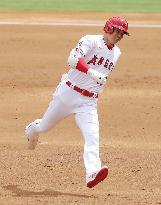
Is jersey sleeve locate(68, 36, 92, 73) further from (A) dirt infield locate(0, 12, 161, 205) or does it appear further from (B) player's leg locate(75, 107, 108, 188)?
(A) dirt infield locate(0, 12, 161, 205)

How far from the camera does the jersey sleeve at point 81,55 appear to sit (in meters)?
10.8

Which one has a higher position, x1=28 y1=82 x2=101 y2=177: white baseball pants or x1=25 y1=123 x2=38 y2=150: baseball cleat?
x1=28 y1=82 x2=101 y2=177: white baseball pants

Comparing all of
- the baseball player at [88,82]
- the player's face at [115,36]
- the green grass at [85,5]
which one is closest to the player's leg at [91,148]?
the baseball player at [88,82]

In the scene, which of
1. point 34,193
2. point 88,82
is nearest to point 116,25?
point 88,82

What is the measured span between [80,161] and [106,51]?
2758 mm

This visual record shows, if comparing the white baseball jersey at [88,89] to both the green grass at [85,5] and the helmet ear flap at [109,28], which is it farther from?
the green grass at [85,5]

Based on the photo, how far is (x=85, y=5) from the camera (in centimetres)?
3700

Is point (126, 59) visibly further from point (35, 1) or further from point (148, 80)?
point (35, 1)

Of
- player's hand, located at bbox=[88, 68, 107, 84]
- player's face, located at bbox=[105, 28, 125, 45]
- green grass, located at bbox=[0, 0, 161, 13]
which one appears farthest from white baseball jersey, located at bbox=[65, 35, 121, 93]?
green grass, located at bbox=[0, 0, 161, 13]

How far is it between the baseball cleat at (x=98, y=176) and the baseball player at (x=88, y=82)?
4 centimetres

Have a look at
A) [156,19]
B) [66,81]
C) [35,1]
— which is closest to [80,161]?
[66,81]

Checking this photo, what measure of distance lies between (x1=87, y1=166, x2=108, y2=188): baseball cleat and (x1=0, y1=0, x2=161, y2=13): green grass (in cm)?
2462

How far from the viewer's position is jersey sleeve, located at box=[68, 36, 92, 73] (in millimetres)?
10766

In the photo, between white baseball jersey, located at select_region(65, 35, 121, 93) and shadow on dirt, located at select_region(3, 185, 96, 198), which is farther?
white baseball jersey, located at select_region(65, 35, 121, 93)
